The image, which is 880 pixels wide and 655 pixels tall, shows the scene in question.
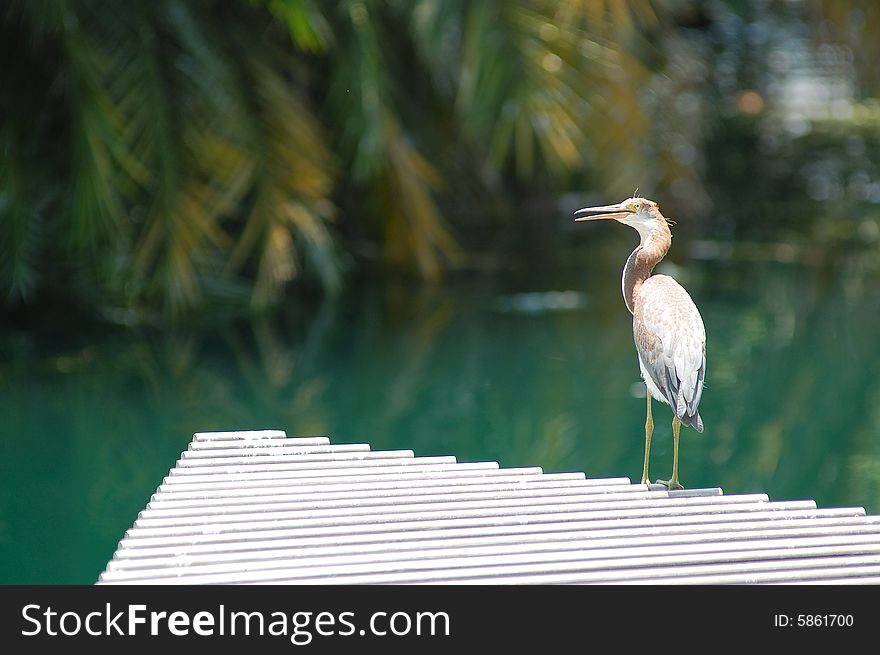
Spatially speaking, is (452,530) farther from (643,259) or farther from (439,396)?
(439,396)

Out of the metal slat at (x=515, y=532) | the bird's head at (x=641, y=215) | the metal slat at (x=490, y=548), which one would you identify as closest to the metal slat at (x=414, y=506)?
the metal slat at (x=515, y=532)

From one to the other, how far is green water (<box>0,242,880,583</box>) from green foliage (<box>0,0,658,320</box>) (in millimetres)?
510

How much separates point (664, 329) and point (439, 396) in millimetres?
4027

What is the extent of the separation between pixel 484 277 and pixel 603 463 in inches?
207

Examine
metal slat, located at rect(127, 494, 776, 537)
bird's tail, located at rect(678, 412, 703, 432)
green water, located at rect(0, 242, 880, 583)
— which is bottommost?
metal slat, located at rect(127, 494, 776, 537)

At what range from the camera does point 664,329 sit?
334 cm

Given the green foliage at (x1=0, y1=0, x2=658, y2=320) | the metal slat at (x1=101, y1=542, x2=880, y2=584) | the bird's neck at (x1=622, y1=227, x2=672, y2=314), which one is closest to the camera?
the metal slat at (x1=101, y1=542, x2=880, y2=584)

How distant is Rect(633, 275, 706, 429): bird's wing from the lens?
10.9 feet

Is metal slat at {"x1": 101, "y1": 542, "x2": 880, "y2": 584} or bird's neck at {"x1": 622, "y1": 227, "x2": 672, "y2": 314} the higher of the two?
bird's neck at {"x1": 622, "y1": 227, "x2": 672, "y2": 314}

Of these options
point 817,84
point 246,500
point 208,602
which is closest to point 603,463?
point 246,500

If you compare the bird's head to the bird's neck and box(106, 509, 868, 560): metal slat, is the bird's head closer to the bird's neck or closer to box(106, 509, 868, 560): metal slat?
the bird's neck

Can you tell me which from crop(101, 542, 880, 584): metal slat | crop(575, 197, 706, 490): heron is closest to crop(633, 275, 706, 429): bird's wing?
→ crop(575, 197, 706, 490): heron

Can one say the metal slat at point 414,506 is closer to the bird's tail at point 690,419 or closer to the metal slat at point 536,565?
the bird's tail at point 690,419

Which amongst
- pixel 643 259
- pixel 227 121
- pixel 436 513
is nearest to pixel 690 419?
pixel 643 259
